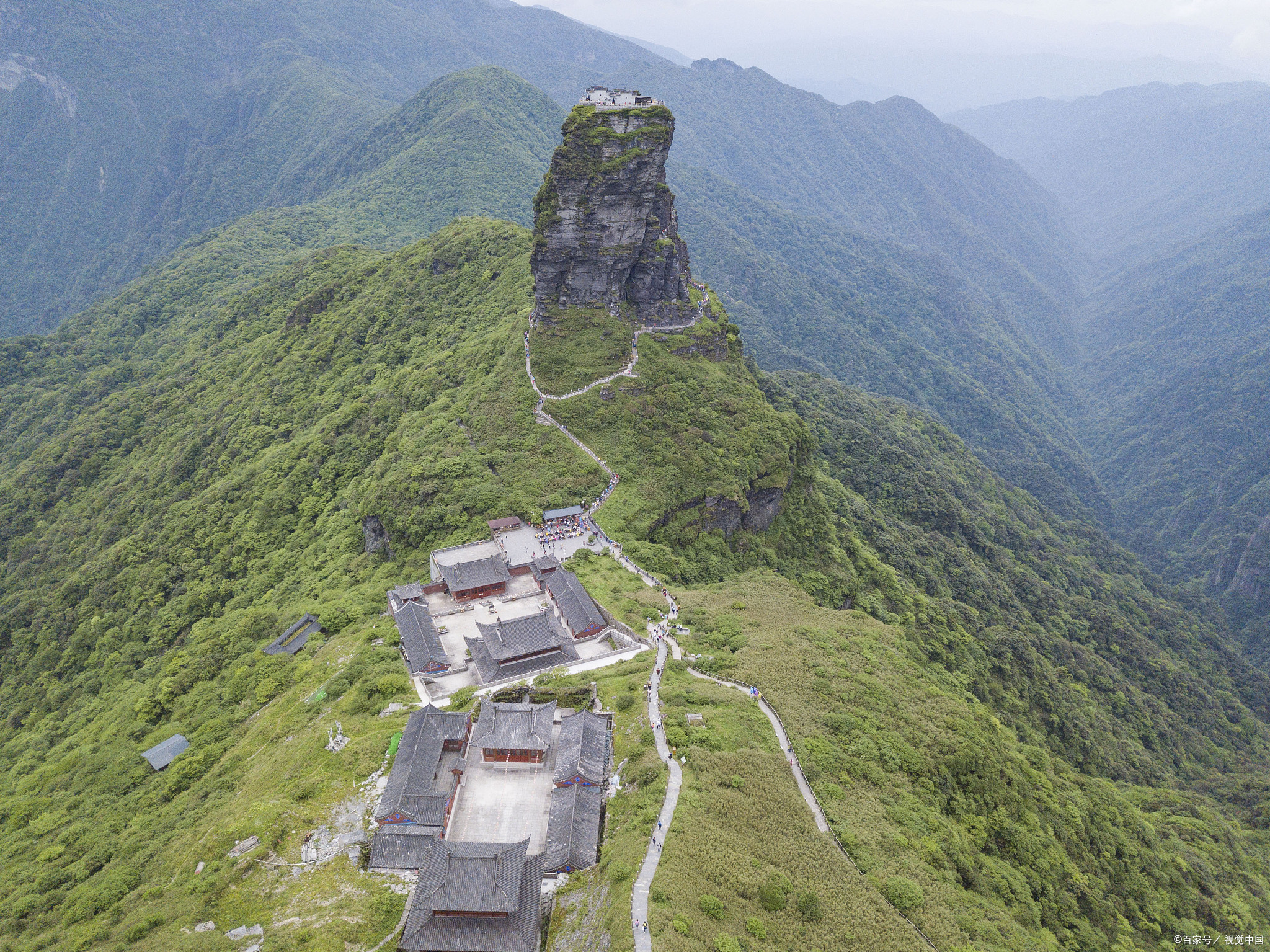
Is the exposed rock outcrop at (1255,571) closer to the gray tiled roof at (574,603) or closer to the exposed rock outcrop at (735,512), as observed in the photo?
the exposed rock outcrop at (735,512)

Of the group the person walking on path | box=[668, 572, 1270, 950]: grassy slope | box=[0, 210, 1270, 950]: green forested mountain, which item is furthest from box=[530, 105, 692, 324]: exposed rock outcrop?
the person walking on path

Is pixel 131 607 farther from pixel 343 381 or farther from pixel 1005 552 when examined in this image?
pixel 1005 552

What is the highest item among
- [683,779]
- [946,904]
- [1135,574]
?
[683,779]

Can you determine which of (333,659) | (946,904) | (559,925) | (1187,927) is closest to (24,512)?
(333,659)

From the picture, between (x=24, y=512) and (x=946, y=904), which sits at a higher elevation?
(x=946, y=904)

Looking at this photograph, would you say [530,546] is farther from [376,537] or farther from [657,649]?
[657,649]

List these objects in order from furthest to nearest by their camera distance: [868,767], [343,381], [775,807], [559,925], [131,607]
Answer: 1. [343,381]
2. [131,607]
3. [868,767]
4. [775,807]
5. [559,925]

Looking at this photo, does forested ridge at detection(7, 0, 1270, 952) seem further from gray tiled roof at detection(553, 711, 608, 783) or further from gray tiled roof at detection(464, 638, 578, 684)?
gray tiled roof at detection(464, 638, 578, 684)

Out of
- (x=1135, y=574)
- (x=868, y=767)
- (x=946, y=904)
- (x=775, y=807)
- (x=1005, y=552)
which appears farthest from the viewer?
(x=1135, y=574)
